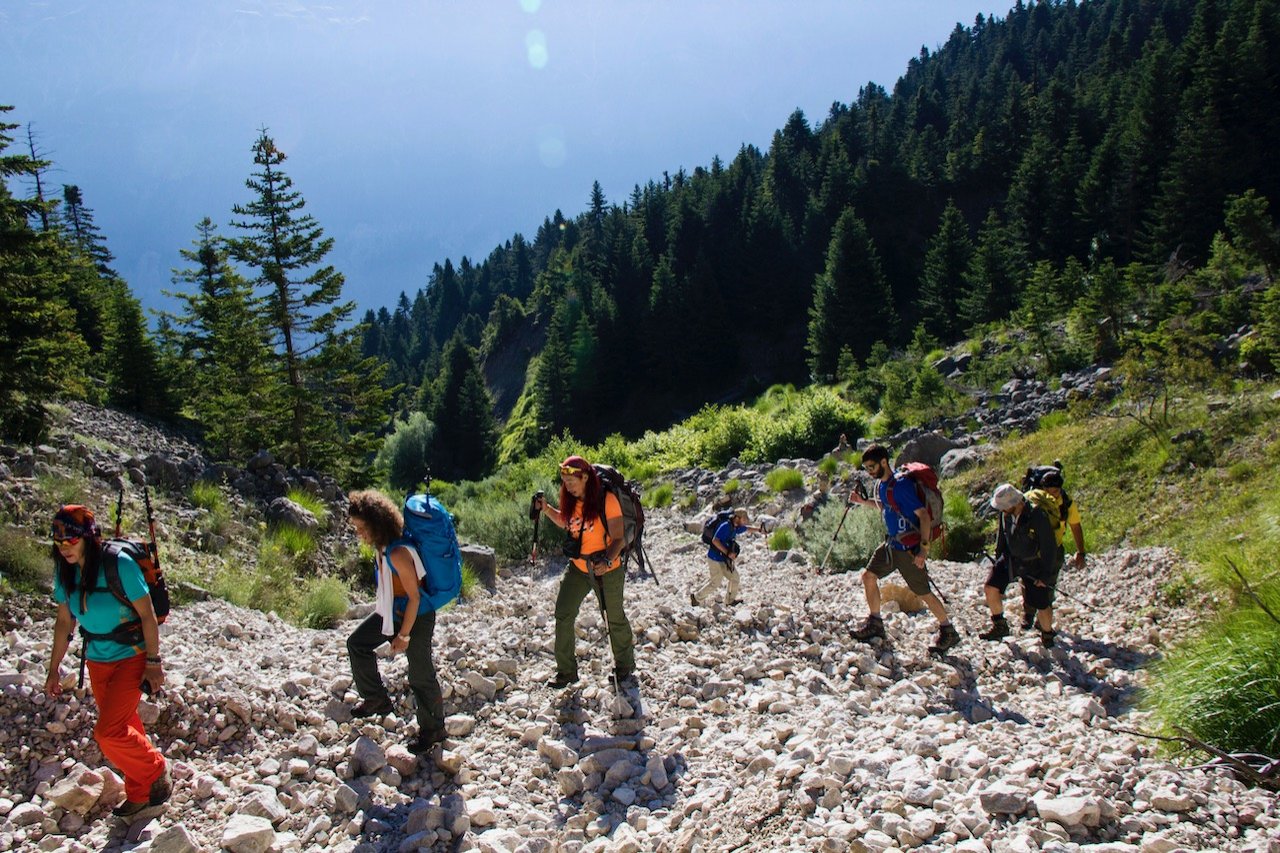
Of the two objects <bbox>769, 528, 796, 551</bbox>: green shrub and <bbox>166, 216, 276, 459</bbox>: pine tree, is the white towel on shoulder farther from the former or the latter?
<bbox>166, 216, 276, 459</bbox>: pine tree

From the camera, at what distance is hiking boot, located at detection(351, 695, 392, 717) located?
4871 millimetres

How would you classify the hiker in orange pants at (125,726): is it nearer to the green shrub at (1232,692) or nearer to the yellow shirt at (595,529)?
the yellow shirt at (595,529)

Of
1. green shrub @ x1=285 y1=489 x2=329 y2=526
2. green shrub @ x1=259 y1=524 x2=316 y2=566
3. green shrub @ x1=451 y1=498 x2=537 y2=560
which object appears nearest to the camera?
green shrub @ x1=259 y1=524 x2=316 y2=566

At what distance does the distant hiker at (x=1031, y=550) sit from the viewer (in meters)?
6.21

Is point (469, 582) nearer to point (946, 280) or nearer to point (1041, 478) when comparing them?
point (1041, 478)

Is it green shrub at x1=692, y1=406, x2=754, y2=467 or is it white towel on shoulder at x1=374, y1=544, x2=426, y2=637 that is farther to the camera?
green shrub at x1=692, y1=406, x2=754, y2=467

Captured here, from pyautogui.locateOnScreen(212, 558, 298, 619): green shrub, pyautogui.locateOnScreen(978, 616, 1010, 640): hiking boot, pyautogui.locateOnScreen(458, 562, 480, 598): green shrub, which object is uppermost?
pyautogui.locateOnScreen(212, 558, 298, 619): green shrub

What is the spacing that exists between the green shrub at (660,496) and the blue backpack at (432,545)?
48.9ft

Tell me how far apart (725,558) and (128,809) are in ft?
19.3

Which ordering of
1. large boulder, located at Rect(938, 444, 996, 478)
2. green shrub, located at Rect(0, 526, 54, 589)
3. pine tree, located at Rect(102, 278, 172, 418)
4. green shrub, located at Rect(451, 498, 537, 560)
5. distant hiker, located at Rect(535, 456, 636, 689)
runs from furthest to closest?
pine tree, located at Rect(102, 278, 172, 418) < large boulder, located at Rect(938, 444, 996, 478) < green shrub, located at Rect(451, 498, 537, 560) < green shrub, located at Rect(0, 526, 54, 589) < distant hiker, located at Rect(535, 456, 636, 689)

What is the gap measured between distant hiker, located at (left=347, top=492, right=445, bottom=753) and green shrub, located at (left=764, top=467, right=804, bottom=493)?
13.5 m

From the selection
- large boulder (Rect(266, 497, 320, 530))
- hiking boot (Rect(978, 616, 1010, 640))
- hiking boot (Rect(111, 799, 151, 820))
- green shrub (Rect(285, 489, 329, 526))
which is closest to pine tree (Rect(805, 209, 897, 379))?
green shrub (Rect(285, 489, 329, 526))

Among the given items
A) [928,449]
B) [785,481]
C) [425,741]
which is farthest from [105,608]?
[928,449]

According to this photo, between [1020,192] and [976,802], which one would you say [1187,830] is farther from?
[1020,192]
